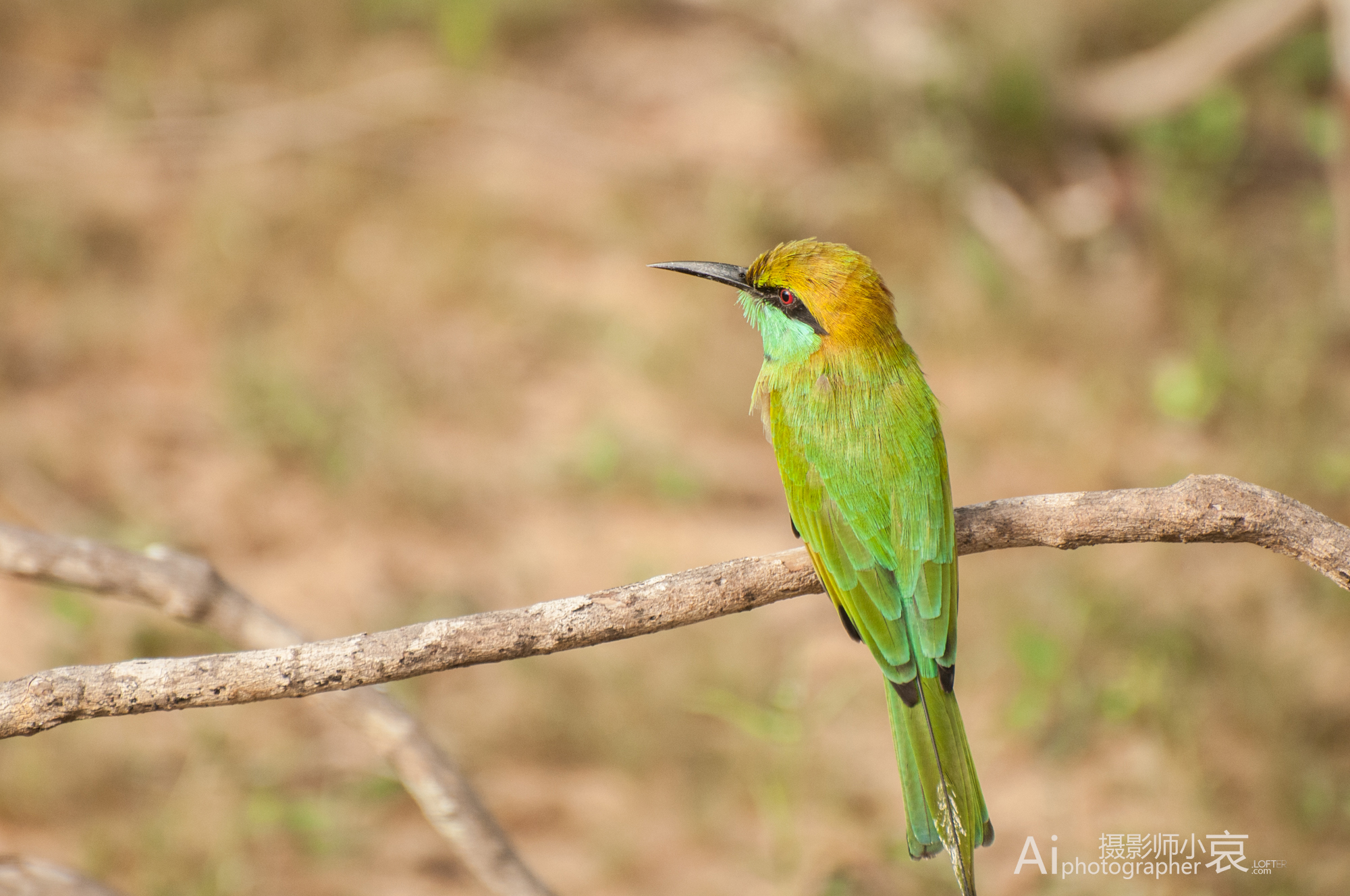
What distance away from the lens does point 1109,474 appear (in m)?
5.08

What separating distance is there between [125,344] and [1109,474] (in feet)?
15.4

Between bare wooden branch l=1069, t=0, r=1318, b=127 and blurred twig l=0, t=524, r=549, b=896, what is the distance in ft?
19.3

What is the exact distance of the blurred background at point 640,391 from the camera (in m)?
3.73

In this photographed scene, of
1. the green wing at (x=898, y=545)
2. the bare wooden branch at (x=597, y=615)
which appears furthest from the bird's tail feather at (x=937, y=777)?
the bare wooden branch at (x=597, y=615)

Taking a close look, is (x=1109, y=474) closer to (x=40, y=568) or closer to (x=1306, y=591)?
(x=1306, y=591)

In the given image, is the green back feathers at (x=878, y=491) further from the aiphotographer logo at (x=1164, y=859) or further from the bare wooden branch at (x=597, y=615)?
the aiphotographer logo at (x=1164, y=859)

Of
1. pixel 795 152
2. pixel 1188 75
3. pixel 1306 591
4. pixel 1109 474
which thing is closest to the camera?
pixel 1306 591

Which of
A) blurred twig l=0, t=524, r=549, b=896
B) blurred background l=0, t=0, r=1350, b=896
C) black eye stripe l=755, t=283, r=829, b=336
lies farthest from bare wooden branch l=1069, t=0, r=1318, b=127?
blurred twig l=0, t=524, r=549, b=896

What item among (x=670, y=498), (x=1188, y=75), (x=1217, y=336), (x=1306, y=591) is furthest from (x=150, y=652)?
(x=1188, y=75)

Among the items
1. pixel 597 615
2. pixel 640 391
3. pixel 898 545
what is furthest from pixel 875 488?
pixel 640 391

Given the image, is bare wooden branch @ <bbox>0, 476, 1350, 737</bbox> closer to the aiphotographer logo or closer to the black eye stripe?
the black eye stripe

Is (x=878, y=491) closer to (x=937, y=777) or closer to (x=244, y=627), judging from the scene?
(x=937, y=777)

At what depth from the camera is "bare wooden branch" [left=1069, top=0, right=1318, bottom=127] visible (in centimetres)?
625

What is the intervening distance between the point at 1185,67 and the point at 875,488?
5303 mm
